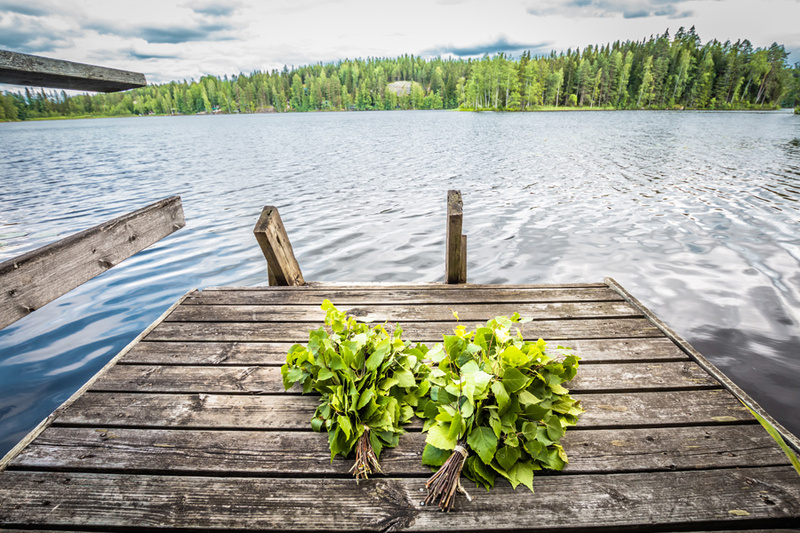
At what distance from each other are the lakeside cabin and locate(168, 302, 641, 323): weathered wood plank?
1.14 ft

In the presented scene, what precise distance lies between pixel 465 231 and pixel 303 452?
28.0ft

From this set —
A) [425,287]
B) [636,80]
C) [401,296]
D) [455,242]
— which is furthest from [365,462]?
[636,80]

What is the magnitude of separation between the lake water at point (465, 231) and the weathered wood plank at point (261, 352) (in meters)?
2.20

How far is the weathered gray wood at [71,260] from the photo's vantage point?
199cm

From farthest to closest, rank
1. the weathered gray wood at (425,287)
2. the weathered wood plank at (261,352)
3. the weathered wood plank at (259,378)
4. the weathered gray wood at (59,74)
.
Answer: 1. the weathered gray wood at (425,287)
2. the weathered wood plank at (261,352)
3. the weathered wood plank at (259,378)
4. the weathered gray wood at (59,74)

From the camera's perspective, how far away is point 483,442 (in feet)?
6.46

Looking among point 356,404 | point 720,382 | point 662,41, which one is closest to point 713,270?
point 720,382

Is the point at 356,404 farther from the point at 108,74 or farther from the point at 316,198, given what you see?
the point at 316,198

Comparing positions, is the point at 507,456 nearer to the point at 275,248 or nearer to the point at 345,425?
the point at 345,425

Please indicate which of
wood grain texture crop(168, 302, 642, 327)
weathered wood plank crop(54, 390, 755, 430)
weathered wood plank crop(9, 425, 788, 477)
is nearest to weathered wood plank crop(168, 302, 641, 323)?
wood grain texture crop(168, 302, 642, 327)

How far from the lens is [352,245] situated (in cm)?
921

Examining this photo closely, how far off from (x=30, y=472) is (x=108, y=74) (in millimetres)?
2144

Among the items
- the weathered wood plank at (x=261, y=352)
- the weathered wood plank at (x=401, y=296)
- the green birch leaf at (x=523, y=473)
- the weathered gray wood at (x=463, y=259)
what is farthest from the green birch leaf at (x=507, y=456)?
the weathered gray wood at (x=463, y=259)

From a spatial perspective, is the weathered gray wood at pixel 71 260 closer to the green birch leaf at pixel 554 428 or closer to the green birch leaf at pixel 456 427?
the green birch leaf at pixel 456 427
